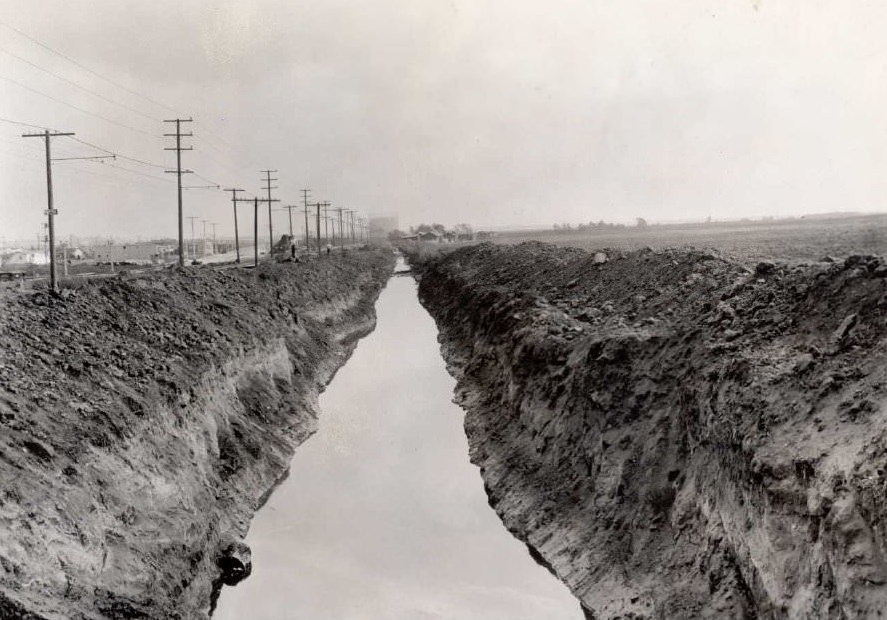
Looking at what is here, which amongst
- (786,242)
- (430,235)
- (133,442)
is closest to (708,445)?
(133,442)

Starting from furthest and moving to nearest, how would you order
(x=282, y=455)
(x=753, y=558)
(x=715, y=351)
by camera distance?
(x=282, y=455), (x=715, y=351), (x=753, y=558)

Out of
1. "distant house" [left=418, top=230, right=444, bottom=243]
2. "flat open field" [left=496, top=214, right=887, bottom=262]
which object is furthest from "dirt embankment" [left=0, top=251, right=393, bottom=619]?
"distant house" [left=418, top=230, right=444, bottom=243]

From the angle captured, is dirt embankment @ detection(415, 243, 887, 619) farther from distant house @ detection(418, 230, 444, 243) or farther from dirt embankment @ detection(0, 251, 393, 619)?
distant house @ detection(418, 230, 444, 243)

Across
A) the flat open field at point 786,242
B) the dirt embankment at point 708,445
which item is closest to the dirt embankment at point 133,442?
the dirt embankment at point 708,445

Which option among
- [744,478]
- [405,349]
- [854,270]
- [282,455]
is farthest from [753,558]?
[405,349]

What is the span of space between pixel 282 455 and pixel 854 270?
1339 cm

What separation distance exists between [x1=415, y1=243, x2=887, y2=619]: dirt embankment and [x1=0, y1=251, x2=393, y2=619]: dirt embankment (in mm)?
5838

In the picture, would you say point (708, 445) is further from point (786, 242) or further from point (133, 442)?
point (786, 242)

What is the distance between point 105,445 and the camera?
10.9 metres

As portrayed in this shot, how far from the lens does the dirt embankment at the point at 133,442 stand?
8.72 metres

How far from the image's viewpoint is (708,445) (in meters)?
10.1

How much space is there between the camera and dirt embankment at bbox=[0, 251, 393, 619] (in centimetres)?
872

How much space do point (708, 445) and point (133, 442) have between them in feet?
30.5

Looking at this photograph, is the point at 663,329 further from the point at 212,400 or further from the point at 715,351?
the point at 212,400
